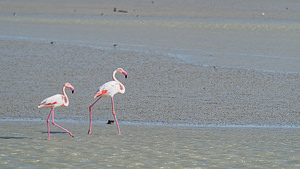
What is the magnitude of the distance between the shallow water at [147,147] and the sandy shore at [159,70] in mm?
917

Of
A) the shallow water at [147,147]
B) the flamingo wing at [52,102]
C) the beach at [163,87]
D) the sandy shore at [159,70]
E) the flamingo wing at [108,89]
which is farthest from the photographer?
the sandy shore at [159,70]

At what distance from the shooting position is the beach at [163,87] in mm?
8484

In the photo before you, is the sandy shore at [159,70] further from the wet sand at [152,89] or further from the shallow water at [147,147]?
the shallow water at [147,147]

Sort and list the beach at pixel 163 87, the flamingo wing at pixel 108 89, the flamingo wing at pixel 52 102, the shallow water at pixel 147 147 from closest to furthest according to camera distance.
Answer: the shallow water at pixel 147 147
the beach at pixel 163 87
the flamingo wing at pixel 52 102
the flamingo wing at pixel 108 89

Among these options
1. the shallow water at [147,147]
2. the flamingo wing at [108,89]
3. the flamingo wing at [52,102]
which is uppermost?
the flamingo wing at [108,89]

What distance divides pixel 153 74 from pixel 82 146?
24.3 ft

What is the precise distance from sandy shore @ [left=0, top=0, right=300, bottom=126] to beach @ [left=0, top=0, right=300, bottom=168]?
0.03 metres

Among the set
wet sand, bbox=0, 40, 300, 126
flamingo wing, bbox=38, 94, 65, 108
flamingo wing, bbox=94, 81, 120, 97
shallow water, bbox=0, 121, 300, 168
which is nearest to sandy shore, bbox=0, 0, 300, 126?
wet sand, bbox=0, 40, 300, 126

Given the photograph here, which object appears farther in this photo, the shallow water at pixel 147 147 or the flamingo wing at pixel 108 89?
the flamingo wing at pixel 108 89

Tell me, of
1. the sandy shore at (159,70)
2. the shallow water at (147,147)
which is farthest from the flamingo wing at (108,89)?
the sandy shore at (159,70)

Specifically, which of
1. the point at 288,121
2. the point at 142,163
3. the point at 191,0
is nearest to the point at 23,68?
the point at 288,121

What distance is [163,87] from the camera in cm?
1366

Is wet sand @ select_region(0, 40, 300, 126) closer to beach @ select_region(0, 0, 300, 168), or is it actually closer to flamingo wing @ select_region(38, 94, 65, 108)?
beach @ select_region(0, 0, 300, 168)

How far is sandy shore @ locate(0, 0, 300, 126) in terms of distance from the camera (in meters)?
11.1
